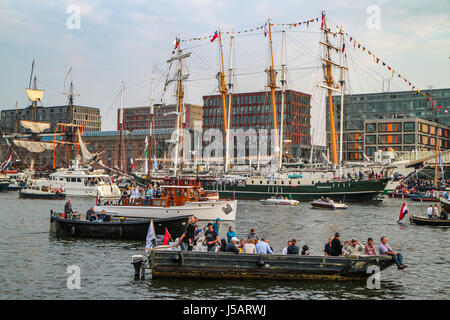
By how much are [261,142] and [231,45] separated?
66.5 metres

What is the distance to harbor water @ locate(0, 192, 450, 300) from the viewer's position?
20.6 metres

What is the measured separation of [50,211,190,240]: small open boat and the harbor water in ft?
2.87

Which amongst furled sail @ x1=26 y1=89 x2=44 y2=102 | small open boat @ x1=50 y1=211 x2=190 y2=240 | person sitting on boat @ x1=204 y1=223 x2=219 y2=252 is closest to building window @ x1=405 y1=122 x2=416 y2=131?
furled sail @ x1=26 y1=89 x2=44 y2=102

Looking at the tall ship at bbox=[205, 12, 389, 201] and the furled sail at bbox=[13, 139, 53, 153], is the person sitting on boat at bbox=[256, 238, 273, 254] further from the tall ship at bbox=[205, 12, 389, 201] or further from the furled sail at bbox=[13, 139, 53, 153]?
the furled sail at bbox=[13, 139, 53, 153]

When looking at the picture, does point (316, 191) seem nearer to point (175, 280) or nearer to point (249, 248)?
point (249, 248)

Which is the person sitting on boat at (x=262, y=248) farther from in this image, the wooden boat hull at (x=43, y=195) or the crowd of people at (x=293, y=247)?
the wooden boat hull at (x=43, y=195)

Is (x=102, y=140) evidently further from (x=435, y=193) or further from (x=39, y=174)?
(x=435, y=193)

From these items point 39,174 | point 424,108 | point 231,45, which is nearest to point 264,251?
point 231,45

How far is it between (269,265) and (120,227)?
15.4 meters

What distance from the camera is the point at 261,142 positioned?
157500 millimetres

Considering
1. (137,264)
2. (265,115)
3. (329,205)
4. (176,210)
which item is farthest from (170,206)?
(265,115)

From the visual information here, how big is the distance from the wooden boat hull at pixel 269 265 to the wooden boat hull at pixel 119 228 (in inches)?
403
